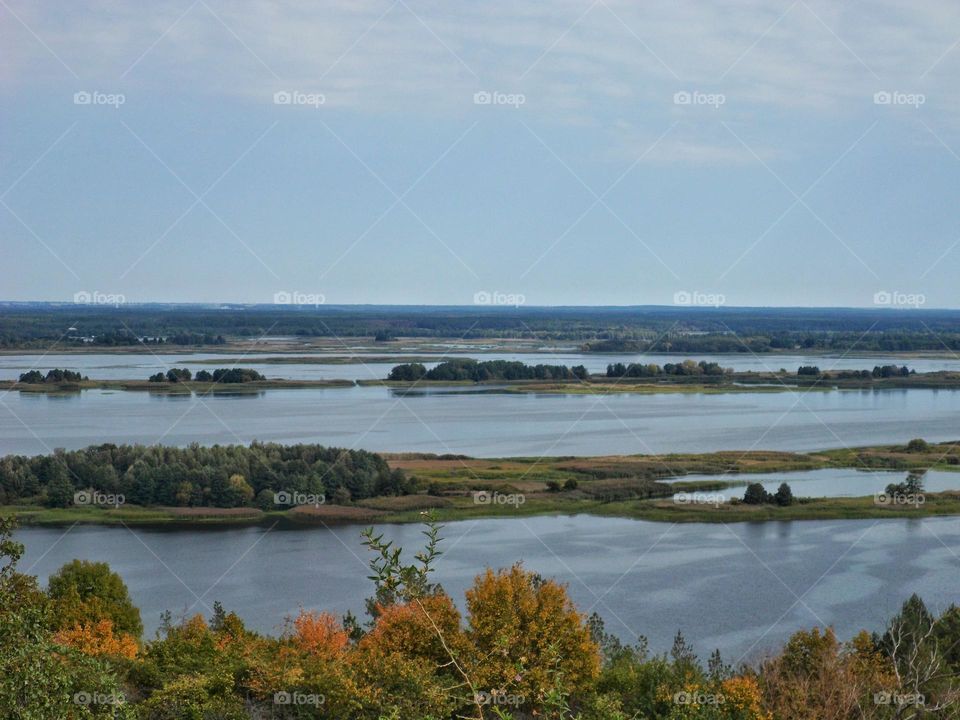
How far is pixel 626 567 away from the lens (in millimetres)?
20359

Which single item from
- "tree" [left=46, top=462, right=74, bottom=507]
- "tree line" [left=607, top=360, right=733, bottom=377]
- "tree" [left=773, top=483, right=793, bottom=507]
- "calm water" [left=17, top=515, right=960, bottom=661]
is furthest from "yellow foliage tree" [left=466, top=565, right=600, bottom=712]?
"tree line" [left=607, top=360, right=733, bottom=377]

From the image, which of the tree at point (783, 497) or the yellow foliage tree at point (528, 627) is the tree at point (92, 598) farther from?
the tree at point (783, 497)

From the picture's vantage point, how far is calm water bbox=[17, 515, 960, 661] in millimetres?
16891

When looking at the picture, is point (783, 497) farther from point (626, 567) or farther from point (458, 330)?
point (458, 330)

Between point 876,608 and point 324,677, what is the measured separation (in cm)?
1199

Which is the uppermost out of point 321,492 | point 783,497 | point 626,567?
point 321,492

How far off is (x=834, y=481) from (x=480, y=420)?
12.9 metres

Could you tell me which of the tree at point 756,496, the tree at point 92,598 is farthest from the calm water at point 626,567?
the tree at point 92,598

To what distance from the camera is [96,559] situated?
21281 millimetres

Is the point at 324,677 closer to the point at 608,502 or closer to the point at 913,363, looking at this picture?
the point at 608,502

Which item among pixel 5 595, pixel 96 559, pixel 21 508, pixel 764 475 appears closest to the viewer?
pixel 5 595

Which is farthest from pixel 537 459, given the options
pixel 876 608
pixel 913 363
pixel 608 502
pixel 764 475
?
pixel 913 363

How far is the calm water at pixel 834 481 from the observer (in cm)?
2870

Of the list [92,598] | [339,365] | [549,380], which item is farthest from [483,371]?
[92,598]
